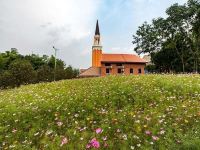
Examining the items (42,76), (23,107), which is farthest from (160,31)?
(23,107)

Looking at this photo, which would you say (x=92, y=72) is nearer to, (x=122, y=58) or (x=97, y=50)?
(x=122, y=58)

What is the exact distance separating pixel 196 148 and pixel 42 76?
38664mm

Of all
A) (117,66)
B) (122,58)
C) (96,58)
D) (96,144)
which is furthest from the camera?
(96,58)

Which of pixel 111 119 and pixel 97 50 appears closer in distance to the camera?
pixel 111 119

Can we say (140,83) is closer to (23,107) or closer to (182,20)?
(23,107)

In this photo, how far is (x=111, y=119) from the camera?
10430 millimetres

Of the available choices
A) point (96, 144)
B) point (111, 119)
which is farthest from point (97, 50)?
point (96, 144)

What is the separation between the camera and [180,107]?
10.9 m

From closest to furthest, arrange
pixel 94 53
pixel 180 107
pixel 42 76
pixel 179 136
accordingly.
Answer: pixel 179 136, pixel 180 107, pixel 42 76, pixel 94 53

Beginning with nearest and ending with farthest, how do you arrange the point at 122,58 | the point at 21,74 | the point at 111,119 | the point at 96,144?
1. the point at 96,144
2. the point at 111,119
3. the point at 21,74
4. the point at 122,58

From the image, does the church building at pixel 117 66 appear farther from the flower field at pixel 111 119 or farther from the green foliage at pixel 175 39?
the flower field at pixel 111 119

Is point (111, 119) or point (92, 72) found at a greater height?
point (92, 72)

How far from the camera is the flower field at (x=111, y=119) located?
8.38 metres

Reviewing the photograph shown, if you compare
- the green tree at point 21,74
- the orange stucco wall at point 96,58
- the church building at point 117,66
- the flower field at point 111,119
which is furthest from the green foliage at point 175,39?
the flower field at point 111,119
